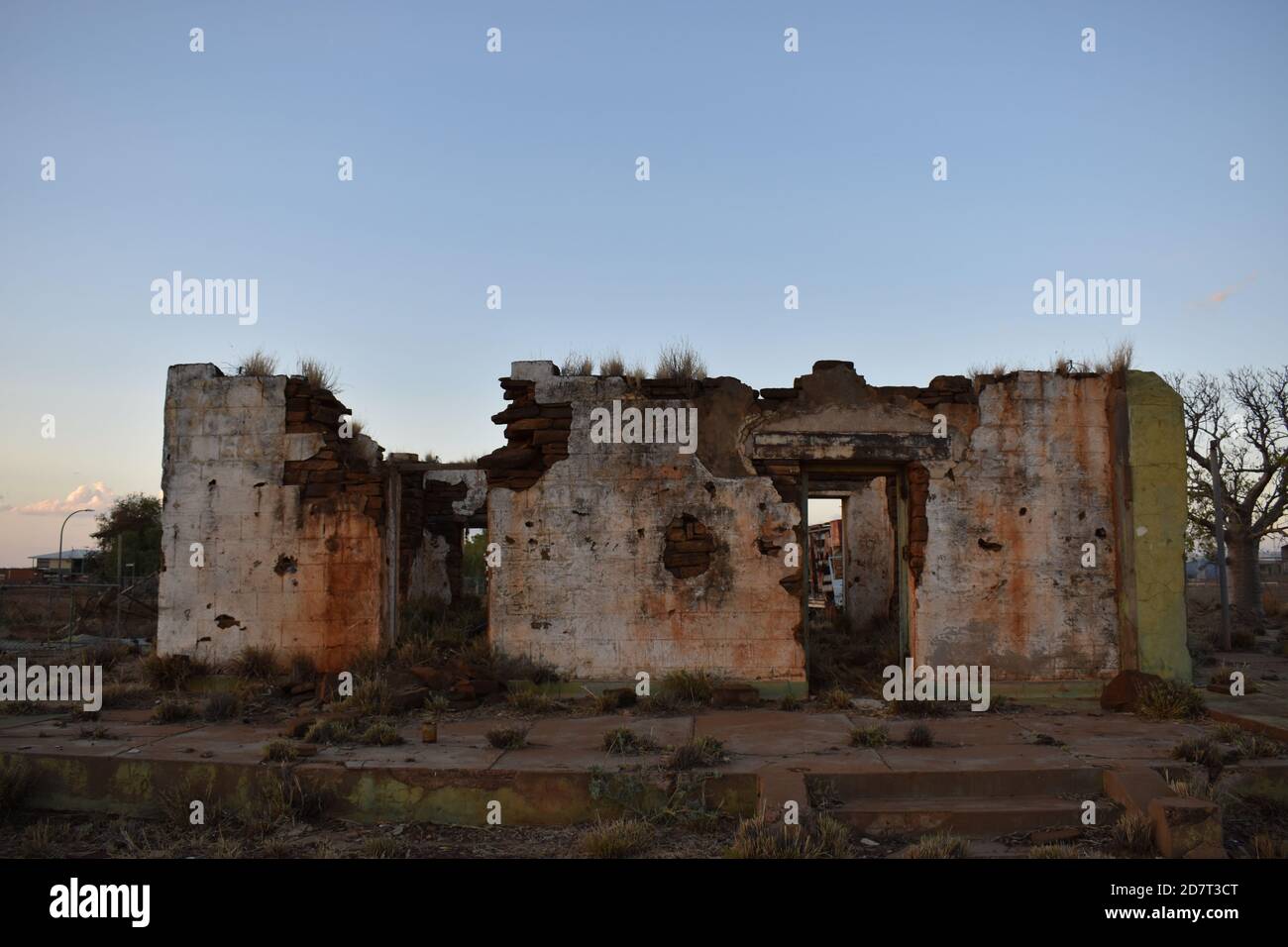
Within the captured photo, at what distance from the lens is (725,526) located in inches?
439

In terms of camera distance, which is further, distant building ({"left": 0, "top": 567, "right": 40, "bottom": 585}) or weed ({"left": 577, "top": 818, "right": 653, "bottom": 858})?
distant building ({"left": 0, "top": 567, "right": 40, "bottom": 585})

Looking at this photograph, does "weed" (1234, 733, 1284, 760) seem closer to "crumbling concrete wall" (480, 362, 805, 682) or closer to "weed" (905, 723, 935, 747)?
"weed" (905, 723, 935, 747)

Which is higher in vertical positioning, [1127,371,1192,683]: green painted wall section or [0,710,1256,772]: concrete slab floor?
[1127,371,1192,683]: green painted wall section

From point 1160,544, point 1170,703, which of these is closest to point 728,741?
point 1170,703

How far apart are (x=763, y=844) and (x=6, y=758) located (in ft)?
20.6

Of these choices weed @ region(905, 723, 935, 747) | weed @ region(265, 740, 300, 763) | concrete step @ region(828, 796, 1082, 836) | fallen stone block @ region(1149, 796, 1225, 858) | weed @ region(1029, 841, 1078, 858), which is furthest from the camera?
weed @ region(905, 723, 935, 747)

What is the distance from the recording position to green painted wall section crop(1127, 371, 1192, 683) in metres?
11.1

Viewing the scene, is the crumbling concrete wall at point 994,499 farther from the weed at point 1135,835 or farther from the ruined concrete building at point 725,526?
the weed at point 1135,835

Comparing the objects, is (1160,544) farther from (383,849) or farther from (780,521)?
(383,849)

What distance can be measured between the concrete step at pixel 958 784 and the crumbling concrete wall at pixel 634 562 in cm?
386

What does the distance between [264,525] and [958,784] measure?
28.6 ft

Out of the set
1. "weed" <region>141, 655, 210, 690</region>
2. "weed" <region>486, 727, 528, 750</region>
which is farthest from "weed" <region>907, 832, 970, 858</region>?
"weed" <region>141, 655, 210, 690</region>

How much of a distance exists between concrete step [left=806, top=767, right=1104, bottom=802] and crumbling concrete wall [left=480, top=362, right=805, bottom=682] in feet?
12.7

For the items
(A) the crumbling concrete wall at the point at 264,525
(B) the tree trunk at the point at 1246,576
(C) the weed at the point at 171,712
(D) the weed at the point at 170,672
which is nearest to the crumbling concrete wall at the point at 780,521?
(A) the crumbling concrete wall at the point at 264,525
